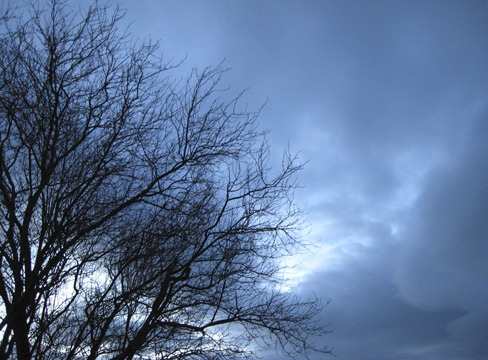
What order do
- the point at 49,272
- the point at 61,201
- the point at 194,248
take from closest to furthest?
the point at 49,272
the point at 61,201
the point at 194,248

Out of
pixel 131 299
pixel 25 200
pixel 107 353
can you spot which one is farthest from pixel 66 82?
pixel 107 353

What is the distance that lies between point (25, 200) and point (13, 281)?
98 cm

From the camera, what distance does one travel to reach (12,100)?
541 cm

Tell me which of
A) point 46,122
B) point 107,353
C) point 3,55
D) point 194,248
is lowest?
point 107,353

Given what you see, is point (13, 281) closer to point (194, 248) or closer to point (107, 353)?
point (107, 353)

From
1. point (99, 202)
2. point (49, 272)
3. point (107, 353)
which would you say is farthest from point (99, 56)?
point (107, 353)

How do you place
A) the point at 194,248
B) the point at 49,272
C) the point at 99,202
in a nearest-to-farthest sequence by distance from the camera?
A: the point at 49,272 → the point at 99,202 → the point at 194,248

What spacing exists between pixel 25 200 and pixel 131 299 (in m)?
1.75

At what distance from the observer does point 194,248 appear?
6.21 meters

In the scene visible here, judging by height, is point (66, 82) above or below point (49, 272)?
above

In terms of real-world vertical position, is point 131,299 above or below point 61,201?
below

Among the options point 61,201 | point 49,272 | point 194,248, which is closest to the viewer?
point 49,272

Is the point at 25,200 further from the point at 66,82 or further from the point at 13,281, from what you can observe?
the point at 66,82

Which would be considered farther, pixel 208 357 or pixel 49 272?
pixel 208 357
